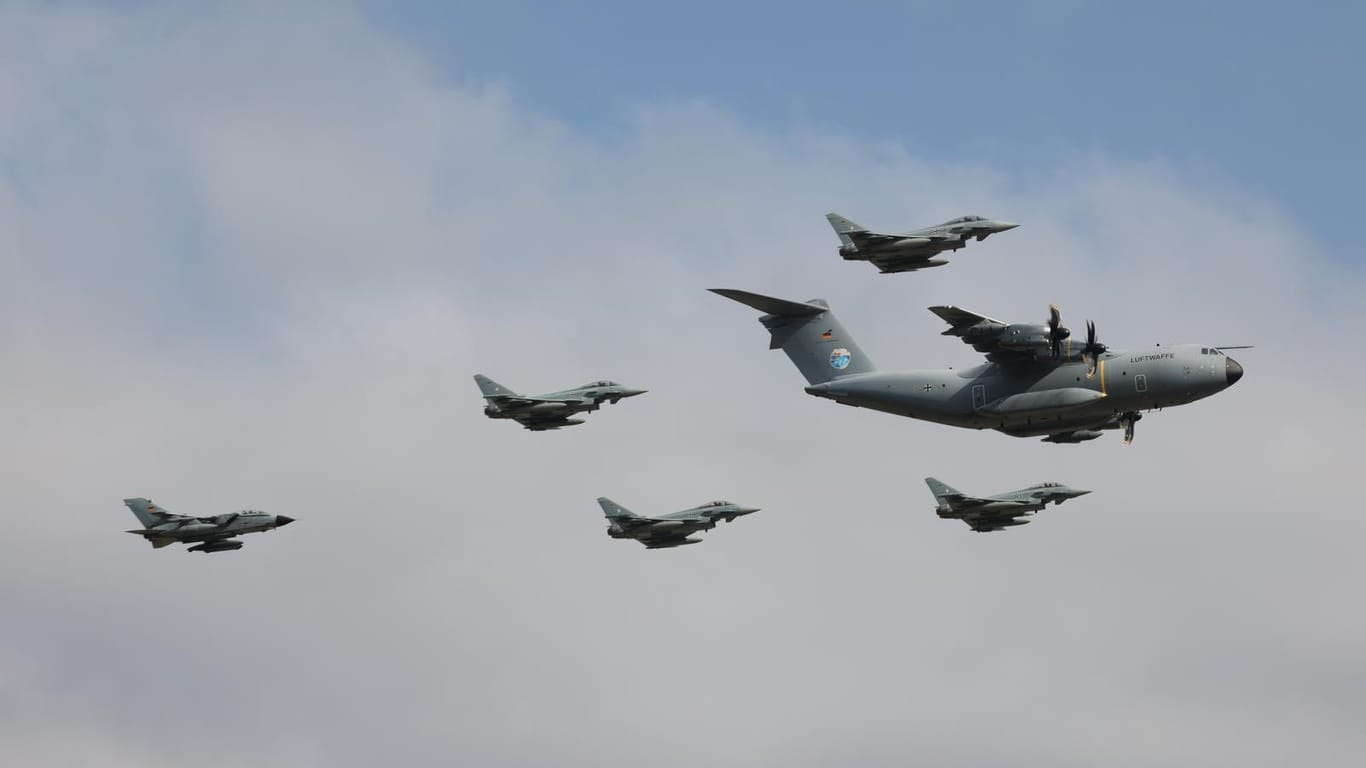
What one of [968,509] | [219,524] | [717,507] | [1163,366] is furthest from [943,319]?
[219,524]

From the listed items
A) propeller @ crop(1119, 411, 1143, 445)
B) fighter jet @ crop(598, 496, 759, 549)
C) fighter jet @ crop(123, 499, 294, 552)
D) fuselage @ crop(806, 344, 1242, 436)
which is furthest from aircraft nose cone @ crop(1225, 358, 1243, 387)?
fighter jet @ crop(123, 499, 294, 552)

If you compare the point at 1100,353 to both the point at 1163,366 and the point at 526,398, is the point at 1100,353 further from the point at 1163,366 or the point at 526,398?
the point at 526,398

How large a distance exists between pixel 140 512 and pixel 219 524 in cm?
306

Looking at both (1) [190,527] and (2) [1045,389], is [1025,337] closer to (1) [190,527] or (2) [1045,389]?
(2) [1045,389]

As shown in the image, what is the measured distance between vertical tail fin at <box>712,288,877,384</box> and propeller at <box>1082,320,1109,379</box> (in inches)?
255

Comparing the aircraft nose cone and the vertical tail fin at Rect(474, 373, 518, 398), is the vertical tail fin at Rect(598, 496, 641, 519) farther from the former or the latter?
the aircraft nose cone

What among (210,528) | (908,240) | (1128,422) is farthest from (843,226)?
(210,528)

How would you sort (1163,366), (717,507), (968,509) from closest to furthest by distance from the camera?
1. (1163,366)
2. (968,509)
3. (717,507)

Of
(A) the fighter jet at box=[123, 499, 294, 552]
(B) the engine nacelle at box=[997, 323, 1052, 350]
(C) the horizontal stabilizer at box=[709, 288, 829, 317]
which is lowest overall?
(A) the fighter jet at box=[123, 499, 294, 552]

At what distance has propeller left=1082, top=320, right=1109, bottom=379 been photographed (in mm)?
53469

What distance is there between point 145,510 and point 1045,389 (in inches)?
1327

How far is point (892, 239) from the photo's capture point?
54.9 metres

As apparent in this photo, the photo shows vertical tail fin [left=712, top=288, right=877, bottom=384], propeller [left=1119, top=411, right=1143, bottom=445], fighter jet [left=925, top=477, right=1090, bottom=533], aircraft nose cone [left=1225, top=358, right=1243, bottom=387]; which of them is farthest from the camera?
fighter jet [left=925, top=477, right=1090, bottom=533]

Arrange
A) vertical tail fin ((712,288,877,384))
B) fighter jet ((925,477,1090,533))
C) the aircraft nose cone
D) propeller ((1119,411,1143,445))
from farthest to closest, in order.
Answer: fighter jet ((925,477,1090,533)) → vertical tail fin ((712,288,877,384)) → propeller ((1119,411,1143,445)) → the aircraft nose cone
